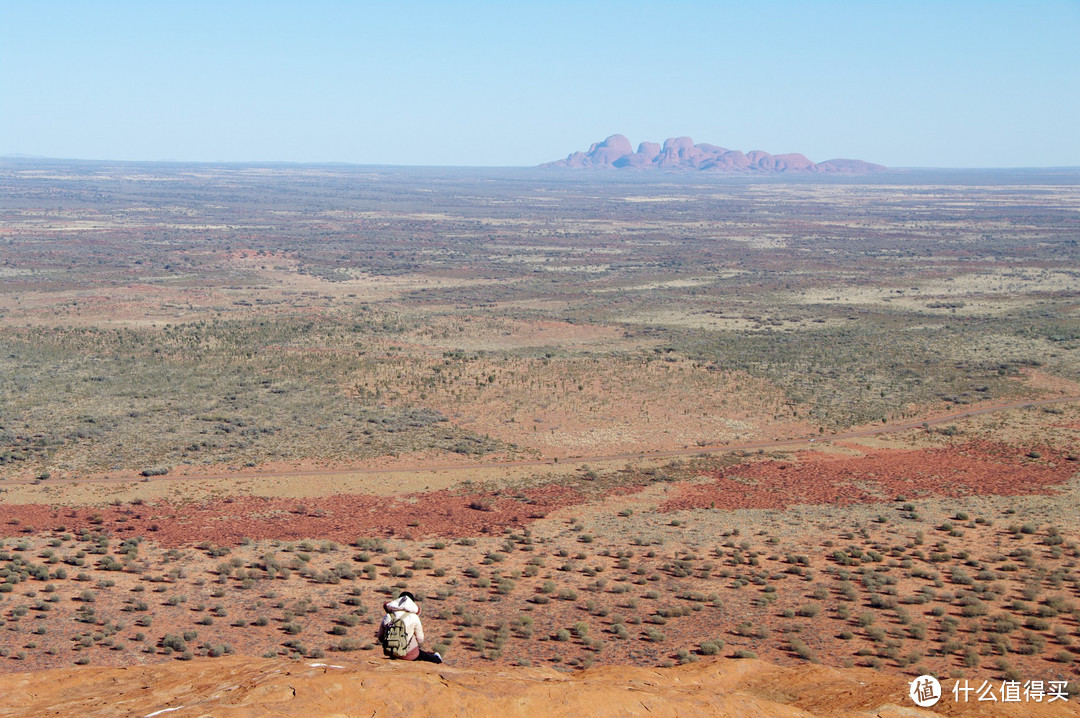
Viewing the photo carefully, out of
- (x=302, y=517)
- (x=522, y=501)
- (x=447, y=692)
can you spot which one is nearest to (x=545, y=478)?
(x=522, y=501)

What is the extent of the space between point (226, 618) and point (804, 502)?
56.4ft

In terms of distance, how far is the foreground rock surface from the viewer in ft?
33.0

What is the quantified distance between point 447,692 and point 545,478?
20.4m

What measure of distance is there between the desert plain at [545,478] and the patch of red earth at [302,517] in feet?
0.47

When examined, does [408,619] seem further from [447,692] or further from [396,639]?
[447,692]

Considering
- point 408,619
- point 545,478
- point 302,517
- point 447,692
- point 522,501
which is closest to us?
point 447,692

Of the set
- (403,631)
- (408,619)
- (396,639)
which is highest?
(408,619)

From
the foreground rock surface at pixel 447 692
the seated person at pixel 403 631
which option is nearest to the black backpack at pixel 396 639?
the seated person at pixel 403 631

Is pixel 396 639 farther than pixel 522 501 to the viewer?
No

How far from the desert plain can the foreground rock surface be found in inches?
9.5

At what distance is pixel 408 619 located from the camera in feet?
37.4

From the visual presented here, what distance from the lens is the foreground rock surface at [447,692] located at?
1005 cm

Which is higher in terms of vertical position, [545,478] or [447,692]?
[447,692]

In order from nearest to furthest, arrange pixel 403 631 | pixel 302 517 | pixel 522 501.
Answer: pixel 403 631 < pixel 302 517 < pixel 522 501
